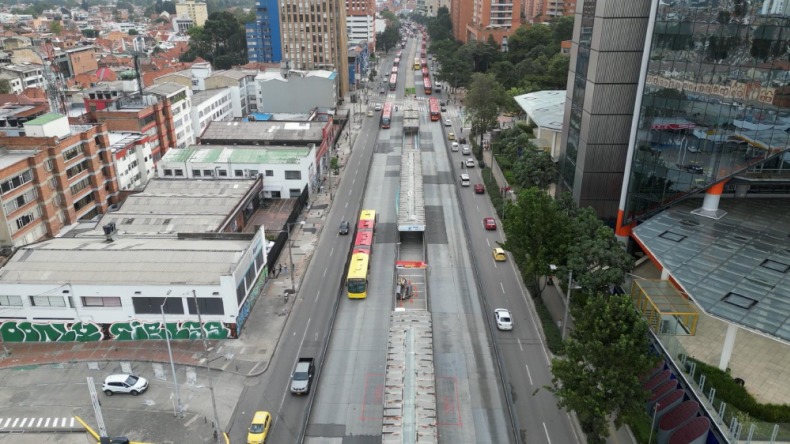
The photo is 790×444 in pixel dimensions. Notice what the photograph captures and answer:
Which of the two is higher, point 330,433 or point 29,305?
point 29,305

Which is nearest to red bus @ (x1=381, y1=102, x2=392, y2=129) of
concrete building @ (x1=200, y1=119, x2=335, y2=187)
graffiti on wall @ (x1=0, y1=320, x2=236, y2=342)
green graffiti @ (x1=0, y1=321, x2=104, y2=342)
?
concrete building @ (x1=200, y1=119, x2=335, y2=187)

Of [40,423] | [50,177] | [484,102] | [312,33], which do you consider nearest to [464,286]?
[40,423]

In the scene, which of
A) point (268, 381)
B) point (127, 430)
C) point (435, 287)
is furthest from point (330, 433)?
point (435, 287)

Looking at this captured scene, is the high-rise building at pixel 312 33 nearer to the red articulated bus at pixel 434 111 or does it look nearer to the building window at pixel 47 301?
the red articulated bus at pixel 434 111

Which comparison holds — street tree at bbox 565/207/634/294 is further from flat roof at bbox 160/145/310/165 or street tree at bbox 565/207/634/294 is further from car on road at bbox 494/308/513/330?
Answer: flat roof at bbox 160/145/310/165

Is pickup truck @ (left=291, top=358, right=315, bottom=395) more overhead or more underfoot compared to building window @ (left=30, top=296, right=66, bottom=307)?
more underfoot

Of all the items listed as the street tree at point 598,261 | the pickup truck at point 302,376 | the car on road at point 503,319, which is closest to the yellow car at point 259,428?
the pickup truck at point 302,376

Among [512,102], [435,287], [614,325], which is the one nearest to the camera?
[614,325]

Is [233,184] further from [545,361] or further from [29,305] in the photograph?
[545,361]
